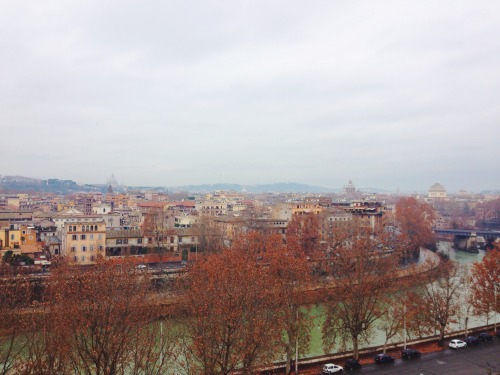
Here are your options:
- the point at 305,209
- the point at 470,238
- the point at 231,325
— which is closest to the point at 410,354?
the point at 231,325

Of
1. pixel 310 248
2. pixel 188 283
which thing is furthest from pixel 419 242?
pixel 188 283

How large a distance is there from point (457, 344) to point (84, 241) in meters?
18.0

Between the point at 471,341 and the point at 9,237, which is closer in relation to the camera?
the point at 471,341

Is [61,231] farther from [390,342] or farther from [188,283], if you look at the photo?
[390,342]

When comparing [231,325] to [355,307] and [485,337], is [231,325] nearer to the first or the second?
[355,307]

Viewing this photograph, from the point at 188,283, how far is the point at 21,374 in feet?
21.8

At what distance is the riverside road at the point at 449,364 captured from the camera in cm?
1004

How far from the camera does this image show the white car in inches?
461

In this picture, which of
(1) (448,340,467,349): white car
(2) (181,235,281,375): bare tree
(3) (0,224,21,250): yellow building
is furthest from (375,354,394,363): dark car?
(3) (0,224,21,250): yellow building

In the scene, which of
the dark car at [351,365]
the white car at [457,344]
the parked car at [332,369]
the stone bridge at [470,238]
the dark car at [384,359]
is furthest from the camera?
the stone bridge at [470,238]

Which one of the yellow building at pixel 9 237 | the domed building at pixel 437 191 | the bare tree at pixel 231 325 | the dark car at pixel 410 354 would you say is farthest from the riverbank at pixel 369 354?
the domed building at pixel 437 191

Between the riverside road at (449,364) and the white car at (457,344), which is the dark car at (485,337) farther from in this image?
the white car at (457,344)

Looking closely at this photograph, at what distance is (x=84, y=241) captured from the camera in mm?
23016

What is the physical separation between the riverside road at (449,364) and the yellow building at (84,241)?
16.1 m
